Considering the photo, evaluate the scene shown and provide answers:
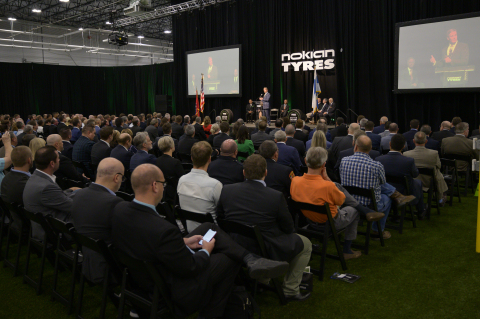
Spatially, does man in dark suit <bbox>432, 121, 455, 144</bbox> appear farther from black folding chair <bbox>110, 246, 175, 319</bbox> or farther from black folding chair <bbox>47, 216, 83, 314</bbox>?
black folding chair <bbox>47, 216, 83, 314</bbox>

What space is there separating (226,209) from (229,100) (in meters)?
13.9

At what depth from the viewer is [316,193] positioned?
→ 342 cm

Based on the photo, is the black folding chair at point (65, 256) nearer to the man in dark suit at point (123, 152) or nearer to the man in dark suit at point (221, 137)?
the man in dark suit at point (123, 152)

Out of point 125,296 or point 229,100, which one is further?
point 229,100

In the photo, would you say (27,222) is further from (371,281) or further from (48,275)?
(371,281)

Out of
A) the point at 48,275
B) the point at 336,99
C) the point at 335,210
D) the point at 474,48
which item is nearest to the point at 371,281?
the point at 335,210

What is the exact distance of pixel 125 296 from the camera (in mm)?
2486

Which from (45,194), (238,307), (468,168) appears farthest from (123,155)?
(468,168)

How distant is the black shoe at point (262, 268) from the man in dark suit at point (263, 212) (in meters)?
0.31

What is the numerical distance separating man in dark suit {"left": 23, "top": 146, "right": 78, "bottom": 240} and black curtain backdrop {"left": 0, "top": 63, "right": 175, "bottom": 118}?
17124mm

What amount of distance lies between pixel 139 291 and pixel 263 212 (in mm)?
1031

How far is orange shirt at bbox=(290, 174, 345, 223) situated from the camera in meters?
3.39

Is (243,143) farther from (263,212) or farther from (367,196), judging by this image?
(263,212)

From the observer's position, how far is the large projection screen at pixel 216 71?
15.5 m
